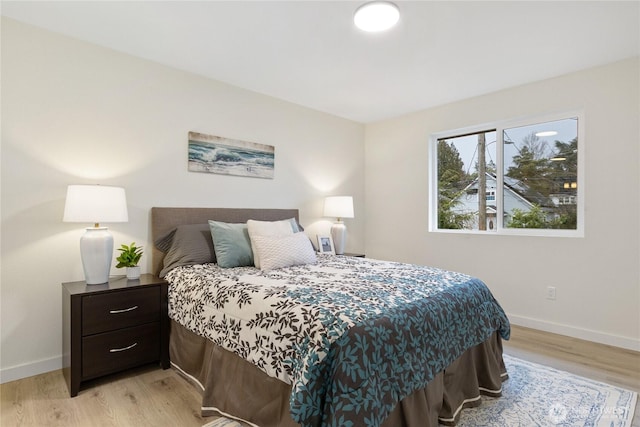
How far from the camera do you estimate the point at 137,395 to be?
6.86 feet

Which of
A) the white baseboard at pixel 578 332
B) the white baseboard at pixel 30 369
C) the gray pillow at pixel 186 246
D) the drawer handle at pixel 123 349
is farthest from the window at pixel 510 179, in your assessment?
the white baseboard at pixel 30 369

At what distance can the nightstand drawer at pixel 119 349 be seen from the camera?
7.02ft

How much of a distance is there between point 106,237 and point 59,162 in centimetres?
68

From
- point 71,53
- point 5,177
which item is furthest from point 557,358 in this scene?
point 71,53

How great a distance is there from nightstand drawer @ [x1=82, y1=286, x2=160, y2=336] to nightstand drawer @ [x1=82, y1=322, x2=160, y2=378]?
Answer: 0.05 metres

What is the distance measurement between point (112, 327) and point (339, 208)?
8.22 ft

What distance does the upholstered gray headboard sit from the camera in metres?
2.83

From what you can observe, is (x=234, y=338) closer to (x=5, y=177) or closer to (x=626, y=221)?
(x=5, y=177)

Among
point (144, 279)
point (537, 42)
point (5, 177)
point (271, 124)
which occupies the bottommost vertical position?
point (144, 279)

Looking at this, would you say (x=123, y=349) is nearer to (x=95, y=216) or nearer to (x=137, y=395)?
(x=137, y=395)

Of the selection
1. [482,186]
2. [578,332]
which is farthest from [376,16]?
[578,332]

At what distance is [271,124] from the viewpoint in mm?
3699

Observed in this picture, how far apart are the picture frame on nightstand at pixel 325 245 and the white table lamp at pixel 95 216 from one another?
1.93m

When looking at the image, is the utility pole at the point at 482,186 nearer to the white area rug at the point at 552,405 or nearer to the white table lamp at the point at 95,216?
the white area rug at the point at 552,405
